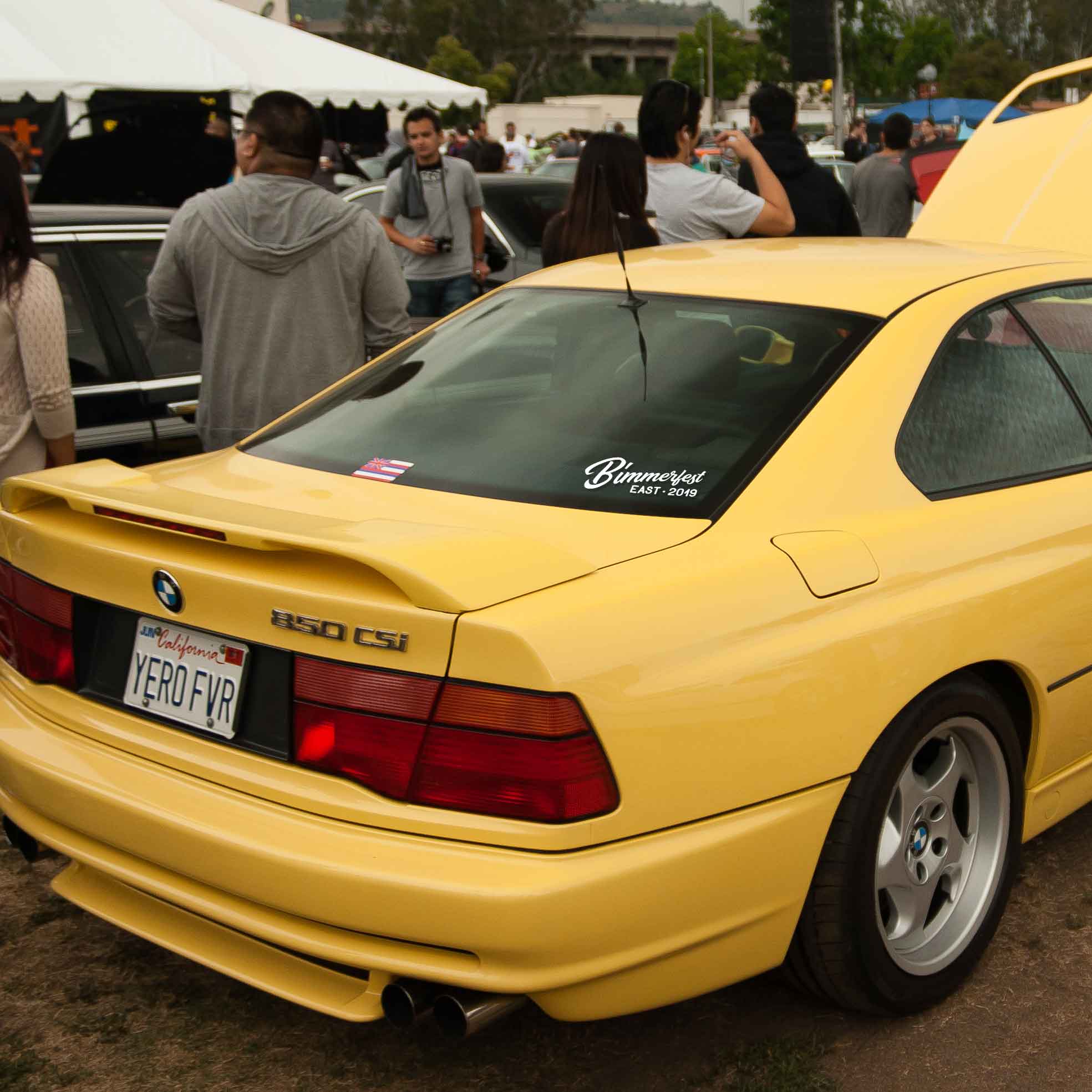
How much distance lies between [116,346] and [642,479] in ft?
9.52

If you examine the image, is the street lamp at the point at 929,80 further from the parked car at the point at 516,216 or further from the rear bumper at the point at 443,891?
the rear bumper at the point at 443,891

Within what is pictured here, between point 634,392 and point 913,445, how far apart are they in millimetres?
561

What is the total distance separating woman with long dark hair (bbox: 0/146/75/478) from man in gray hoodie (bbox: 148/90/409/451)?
0.42 metres

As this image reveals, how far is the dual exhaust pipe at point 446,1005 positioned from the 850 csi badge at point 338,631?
0.53 metres

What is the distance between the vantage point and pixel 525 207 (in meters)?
9.71

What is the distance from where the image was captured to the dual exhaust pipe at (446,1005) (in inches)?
91.7

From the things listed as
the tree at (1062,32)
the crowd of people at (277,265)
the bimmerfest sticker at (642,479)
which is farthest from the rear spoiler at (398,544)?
the tree at (1062,32)

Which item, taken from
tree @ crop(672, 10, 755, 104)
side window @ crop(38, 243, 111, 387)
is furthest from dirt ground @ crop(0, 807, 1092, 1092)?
tree @ crop(672, 10, 755, 104)

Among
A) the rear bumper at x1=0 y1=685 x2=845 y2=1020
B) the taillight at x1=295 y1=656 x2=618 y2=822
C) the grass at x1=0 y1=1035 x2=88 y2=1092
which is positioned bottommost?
the grass at x1=0 y1=1035 x2=88 y2=1092

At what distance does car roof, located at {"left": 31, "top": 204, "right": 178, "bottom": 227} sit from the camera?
5164mm

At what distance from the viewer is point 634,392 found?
3039 mm

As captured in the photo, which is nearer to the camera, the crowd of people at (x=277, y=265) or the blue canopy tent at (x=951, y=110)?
the crowd of people at (x=277, y=265)

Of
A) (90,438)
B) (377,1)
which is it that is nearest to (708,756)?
(90,438)

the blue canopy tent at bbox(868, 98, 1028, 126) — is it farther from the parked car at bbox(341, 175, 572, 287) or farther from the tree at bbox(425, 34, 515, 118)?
the tree at bbox(425, 34, 515, 118)
